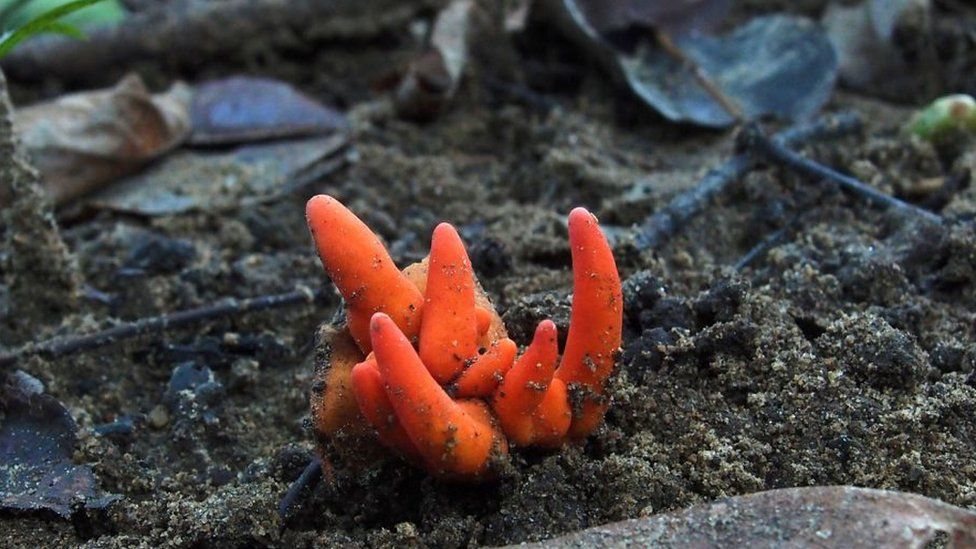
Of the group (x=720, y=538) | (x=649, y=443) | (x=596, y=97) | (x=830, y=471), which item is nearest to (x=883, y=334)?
(x=830, y=471)

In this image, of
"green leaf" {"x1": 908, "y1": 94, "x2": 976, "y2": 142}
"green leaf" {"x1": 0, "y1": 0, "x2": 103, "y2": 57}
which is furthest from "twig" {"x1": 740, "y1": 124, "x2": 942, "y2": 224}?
"green leaf" {"x1": 0, "y1": 0, "x2": 103, "y2": 57}

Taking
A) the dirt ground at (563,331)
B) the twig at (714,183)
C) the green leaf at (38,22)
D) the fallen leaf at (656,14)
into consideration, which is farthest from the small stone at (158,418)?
the fallen leaf at (656,14)

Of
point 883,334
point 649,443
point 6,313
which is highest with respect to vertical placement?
point 883,334

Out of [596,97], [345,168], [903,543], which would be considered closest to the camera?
[903,543]

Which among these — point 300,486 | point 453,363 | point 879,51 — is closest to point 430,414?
point 453,363

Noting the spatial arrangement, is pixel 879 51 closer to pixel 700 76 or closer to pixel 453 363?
pixel 700 76

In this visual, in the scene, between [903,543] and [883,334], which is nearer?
[903,543]

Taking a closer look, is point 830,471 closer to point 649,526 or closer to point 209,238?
point 649,526
